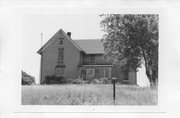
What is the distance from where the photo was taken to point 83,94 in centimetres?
440

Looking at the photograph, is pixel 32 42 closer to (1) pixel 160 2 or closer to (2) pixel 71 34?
(2) pixel 71 34

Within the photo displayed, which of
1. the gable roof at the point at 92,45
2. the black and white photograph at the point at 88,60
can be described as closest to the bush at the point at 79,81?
the black and white photograph at the point at 88,60

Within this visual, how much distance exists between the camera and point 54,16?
439 cm

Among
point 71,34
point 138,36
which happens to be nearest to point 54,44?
point 71,34

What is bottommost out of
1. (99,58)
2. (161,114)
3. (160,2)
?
(161,114)

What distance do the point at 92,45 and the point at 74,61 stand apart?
121 mm

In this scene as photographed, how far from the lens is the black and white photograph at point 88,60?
4.37 m

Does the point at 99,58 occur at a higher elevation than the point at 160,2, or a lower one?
lower

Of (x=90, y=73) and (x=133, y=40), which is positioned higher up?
(x=133, y=40)

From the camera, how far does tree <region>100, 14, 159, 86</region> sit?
4383 millimetres

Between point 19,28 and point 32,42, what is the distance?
0.09 meters

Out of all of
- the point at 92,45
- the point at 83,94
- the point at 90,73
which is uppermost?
the point at 92,45

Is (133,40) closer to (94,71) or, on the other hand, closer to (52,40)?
(94,71)

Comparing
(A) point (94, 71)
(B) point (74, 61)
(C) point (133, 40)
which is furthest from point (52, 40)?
(C) point (133, 40)
